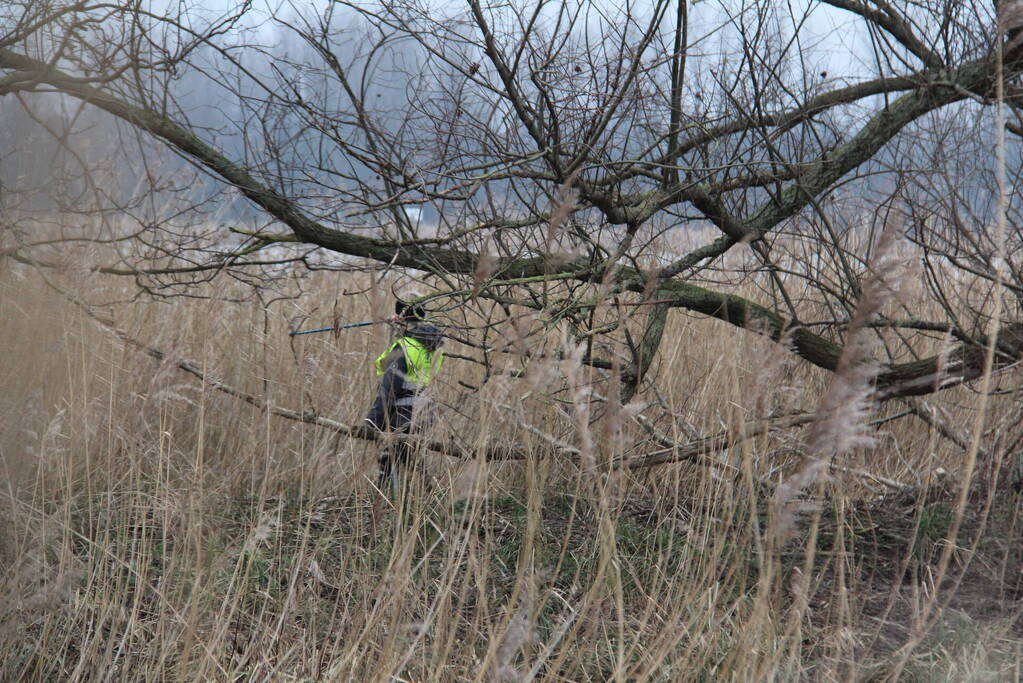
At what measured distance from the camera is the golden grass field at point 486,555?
179 centimetres

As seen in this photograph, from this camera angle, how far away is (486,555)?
75.4 inches

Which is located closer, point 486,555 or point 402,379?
point 486,555

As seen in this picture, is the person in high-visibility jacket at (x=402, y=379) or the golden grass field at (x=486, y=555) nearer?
the golden grass field at (x=486, y=555)

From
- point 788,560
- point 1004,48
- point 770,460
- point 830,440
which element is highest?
point 1004,48

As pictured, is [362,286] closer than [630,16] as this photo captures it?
No

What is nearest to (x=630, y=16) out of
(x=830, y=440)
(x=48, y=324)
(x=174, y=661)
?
(x=830, y=440)

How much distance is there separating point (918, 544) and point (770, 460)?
623mm

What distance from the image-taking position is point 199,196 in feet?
13.1

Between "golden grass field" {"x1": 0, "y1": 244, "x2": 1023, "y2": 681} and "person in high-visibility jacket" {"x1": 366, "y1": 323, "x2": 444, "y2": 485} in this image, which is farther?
"person in high-visibility jacket" {"x1": 366, "y1": 323, "x2": 444, "y2": 485}

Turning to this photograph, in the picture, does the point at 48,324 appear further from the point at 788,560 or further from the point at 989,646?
the point at 989,646

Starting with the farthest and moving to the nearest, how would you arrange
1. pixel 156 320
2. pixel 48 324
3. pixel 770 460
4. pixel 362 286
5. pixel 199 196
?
pixel 362 286, pixel 156 320, pixel 199 196, pixel 770 460, pixel 48 324

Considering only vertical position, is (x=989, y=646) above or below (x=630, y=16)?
below

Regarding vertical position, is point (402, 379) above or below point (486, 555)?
above

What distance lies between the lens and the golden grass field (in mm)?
1793
